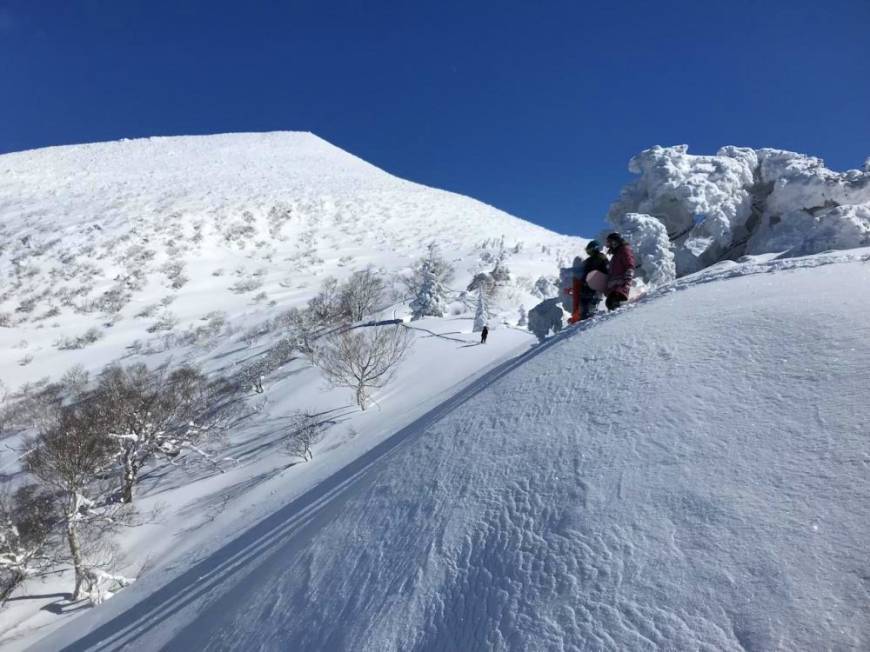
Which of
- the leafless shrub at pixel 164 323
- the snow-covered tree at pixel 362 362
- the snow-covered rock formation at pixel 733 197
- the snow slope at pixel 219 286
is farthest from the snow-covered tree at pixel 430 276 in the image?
the leafless shrub at pixel 164 323

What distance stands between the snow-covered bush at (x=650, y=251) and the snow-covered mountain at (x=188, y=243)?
438 inches

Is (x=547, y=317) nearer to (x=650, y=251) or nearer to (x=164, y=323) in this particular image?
(x=650, y=251)

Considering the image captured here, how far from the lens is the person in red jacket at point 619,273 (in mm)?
6258

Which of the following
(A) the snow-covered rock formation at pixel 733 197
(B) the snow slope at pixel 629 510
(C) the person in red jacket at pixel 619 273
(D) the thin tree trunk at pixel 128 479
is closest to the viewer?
(B) the snow slope at pixel 629 510

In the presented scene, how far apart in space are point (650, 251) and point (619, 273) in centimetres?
381

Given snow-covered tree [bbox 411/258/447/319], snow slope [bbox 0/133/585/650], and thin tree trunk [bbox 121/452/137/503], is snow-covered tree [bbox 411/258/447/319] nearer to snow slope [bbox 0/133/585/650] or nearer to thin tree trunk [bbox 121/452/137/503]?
snow slope [bbox 0/133/585/650]

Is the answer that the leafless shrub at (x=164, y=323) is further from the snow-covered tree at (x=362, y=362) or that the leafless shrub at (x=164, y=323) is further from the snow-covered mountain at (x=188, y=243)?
the snow-covered tree at (x=362, y=362)

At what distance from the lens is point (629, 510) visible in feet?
7.75

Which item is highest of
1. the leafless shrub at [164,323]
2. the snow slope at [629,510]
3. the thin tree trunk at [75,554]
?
the leafless shrub at [164,323]

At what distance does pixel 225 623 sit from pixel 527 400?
3.37 m

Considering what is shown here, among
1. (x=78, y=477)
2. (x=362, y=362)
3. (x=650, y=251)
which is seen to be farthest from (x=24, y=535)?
(x=650, y=251)

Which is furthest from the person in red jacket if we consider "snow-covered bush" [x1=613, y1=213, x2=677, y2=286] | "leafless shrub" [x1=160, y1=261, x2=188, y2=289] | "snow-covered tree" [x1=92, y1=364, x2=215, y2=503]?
"leafless shrub" [x1=160, y1=261, x2=188, y2=289]

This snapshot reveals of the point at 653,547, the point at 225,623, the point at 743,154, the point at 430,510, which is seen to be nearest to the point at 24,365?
the point at 225,623

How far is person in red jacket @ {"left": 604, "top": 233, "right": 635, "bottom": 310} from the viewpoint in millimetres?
6258
